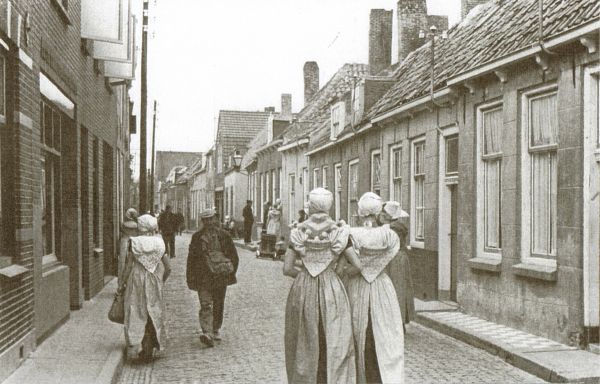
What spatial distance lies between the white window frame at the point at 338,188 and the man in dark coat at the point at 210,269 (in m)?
12.8

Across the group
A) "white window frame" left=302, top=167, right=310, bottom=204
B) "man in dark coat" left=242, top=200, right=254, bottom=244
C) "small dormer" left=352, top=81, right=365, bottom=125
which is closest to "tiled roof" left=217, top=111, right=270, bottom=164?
"man in dark coat" left=242, top=200, right=254, bottom=244

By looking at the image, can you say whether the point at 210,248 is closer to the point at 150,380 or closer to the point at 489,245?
the point at 150,380

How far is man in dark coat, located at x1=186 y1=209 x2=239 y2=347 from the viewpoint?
945cm

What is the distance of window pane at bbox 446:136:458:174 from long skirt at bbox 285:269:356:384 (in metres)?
7.34

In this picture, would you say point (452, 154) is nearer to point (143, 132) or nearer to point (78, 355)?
point (78, 355)

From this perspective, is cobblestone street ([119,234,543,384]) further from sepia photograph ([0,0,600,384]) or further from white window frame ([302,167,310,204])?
white window frame ([302,167,310,204])

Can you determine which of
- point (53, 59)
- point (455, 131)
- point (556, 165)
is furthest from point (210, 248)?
point (455, 131)

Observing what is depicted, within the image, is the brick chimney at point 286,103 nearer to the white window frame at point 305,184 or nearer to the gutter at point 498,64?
the white window frame at point 305,184

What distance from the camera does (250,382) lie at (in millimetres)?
7438

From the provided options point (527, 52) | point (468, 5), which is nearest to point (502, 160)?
point (527, 52)

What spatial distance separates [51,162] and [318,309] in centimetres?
639

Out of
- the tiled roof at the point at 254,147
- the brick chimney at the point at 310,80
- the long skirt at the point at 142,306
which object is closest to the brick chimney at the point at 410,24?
the long skirt at the point at 142,306

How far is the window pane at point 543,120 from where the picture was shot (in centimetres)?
965

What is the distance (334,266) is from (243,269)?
15.4 metres
